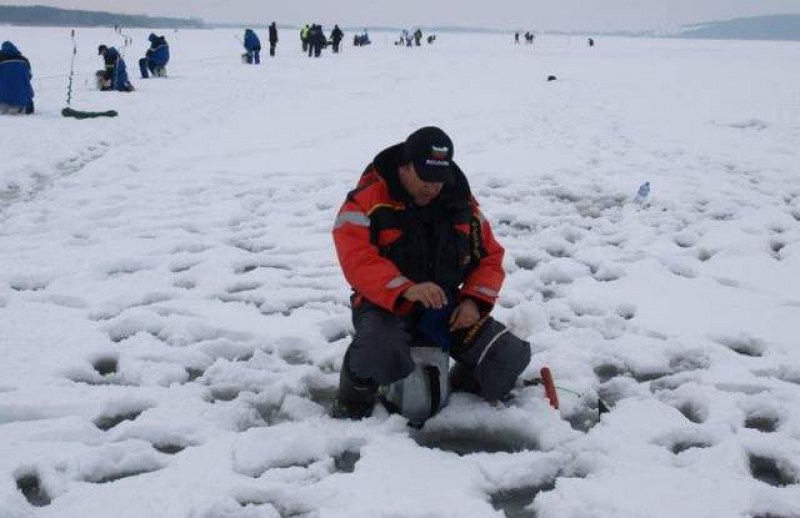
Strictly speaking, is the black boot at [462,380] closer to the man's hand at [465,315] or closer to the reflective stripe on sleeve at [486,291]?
the man's hand at [465,315]

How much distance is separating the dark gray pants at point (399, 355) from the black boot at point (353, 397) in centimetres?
4

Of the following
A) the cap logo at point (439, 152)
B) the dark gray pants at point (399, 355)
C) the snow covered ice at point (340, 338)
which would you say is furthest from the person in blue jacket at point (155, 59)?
the cap logo at point (439, 152)

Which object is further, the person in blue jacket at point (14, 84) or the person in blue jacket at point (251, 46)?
the person in blue jacket at point (251, 46)

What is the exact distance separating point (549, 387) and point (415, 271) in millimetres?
876

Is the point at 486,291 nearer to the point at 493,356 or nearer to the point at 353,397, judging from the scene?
the point at 493,356

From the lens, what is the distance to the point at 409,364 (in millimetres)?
3018

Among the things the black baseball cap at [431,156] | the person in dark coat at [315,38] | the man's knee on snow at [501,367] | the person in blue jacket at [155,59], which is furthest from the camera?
the person in dark coat at [315,38]

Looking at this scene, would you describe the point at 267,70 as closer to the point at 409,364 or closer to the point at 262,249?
the point at 262,249

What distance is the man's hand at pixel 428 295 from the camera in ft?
9.77

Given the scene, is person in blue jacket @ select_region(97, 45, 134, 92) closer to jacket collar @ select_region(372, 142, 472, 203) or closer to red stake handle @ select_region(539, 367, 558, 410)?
jacket collar @ select_region(372, 142, 472, 203)

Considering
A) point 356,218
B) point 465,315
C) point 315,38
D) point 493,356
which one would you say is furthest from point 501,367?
point 315,38

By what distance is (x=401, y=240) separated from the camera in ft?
10.5

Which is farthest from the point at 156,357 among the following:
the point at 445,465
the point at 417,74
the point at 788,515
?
the point at 417,74

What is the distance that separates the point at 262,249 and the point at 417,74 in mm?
18570
